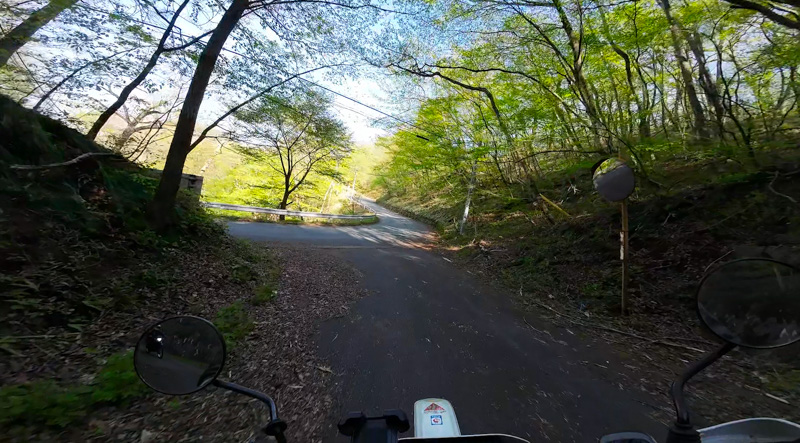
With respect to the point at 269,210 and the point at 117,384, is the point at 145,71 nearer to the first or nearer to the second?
the point at 117,384

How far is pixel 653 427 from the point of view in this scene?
2637 mm

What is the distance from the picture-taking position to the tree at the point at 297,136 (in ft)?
43.9

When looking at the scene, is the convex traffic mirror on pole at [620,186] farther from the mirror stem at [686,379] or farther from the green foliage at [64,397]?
the green foliage at [64,397]

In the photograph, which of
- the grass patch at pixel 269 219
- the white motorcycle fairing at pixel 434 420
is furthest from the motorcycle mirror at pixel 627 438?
the grass patch at pixel 269 219

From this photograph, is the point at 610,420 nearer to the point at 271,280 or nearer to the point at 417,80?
the point at 271,280

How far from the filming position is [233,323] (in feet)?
13.6

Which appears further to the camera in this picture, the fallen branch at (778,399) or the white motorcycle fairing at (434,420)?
the fallen branch at (778,399)

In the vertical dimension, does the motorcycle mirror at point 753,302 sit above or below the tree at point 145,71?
below

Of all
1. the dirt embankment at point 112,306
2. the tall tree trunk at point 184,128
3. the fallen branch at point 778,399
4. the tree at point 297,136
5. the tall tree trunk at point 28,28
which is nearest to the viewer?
the dirt embankment at point 112,306

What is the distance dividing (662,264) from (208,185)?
33177 millimetres

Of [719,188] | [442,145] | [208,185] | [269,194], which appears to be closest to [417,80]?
[442,145]

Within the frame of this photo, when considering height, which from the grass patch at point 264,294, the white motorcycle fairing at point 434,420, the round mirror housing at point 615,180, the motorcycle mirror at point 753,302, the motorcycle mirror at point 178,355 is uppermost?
the round mirror housing at point 615,180

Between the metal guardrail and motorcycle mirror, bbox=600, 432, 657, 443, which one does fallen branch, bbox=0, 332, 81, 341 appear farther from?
the metal guardrail

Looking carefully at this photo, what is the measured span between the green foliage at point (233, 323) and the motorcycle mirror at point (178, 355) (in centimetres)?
241
